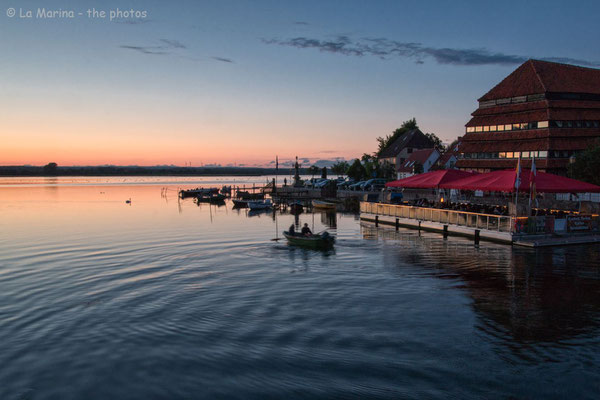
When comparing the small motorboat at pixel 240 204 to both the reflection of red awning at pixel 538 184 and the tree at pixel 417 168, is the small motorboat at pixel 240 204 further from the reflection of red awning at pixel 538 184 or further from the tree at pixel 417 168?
the reflection of red awning at pixel 538 184

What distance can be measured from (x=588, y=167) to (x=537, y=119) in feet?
62.1

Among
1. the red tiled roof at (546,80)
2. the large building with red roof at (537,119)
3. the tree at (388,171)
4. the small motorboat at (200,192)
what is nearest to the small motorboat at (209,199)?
the small motorboat at (200,192)

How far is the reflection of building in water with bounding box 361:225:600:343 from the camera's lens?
653 inches

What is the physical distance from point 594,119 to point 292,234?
55.3 m

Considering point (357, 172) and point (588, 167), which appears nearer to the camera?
point (588, 167)

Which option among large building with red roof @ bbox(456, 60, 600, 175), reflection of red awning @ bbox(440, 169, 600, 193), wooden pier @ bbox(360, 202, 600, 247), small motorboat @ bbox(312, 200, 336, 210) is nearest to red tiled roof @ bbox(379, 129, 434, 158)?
large building with red roof @ bbox(456, 60, 600, 175)

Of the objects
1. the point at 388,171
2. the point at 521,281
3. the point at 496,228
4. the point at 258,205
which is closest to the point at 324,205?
the point at 258,205

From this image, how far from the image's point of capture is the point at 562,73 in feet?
227

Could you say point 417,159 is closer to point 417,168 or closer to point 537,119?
point 417,168

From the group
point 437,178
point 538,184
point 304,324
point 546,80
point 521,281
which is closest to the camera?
point 304,324

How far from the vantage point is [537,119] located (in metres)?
65.4

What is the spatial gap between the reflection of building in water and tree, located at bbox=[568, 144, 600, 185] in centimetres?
2131

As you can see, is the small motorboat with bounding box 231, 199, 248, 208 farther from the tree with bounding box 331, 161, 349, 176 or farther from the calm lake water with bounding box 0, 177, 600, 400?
the tree with bounding box 331, 161, 349, 176

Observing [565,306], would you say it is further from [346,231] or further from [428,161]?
[428,161]
